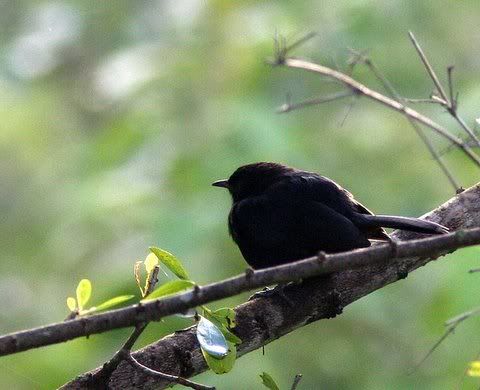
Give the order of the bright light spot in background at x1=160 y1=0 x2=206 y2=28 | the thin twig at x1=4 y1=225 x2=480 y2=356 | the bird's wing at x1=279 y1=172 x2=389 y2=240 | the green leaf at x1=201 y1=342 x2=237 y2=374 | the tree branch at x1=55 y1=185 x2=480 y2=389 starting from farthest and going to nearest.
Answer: the bright light spot in background at x1=160 y1=0 x2=206 y2=28
the bird's wing at x1=279 y1=172 x2=389 y2=240
the tree branch at x1=55 y1=185 x2=480 y2=389
the green leaf at x1=201 y1=342 x2=237 y2=374
the thin twig at x1=4 y1=225 x2=480 y2=356

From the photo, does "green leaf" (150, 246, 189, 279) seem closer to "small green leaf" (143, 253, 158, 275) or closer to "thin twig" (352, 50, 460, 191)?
"small green leaf" (143, 253, 158, 275)

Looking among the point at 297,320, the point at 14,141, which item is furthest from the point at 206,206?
the point at 14,141

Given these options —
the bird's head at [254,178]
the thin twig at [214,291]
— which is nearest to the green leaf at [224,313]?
the thin twig at [214,291]

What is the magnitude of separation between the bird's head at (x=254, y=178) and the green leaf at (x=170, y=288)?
212 centimetres

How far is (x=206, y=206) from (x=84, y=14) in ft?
16.3

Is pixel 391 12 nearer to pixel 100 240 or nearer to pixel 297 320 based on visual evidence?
pixel 100 240

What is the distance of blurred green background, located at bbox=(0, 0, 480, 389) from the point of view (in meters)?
5.66

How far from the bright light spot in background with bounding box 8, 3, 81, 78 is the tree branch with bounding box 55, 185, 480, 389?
5.71 m

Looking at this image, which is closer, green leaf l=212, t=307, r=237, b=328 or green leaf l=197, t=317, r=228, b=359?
green leaf l=197, t=317, r=228, b=359

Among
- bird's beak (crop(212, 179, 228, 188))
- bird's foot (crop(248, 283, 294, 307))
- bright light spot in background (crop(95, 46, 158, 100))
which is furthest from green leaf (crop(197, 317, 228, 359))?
bright light spot in background (crop(95, 46, 158, 100))

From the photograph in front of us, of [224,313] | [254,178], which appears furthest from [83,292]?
[254,178]

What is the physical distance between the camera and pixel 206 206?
226 inches

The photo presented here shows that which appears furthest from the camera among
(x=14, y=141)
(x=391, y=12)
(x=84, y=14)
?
(x=84, y=14)

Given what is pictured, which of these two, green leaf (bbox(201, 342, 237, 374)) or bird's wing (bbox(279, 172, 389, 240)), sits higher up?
bird's wing (bbox(279, 172, 389, 240))
